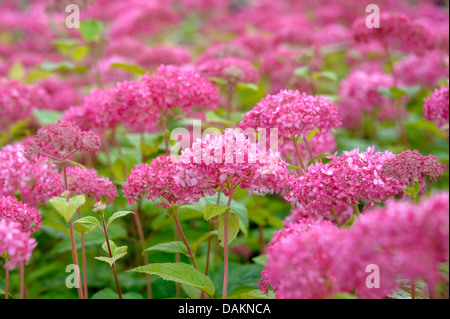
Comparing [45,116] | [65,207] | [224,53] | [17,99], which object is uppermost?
[224,53]

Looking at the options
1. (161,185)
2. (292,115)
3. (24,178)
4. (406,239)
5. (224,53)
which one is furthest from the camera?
(224,53)

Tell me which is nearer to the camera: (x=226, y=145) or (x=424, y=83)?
(x=226, y=145)

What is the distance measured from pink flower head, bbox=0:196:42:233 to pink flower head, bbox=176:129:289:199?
1.81ft

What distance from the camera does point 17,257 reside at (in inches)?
51.3

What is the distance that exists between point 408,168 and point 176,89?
110 cm

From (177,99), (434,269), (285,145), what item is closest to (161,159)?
(177,99)

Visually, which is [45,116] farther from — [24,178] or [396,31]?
Result: [396,31]

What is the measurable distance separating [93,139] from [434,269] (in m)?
1.24

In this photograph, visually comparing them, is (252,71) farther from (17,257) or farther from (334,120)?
(17,257)

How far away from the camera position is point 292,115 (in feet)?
5.93

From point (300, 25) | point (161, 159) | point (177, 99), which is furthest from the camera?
point (300, 25)

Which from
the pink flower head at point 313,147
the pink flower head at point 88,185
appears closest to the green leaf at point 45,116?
the pink flower head at point 88,185

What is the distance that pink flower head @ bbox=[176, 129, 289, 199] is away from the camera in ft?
5.04

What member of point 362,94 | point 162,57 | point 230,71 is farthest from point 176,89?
point 362,94
